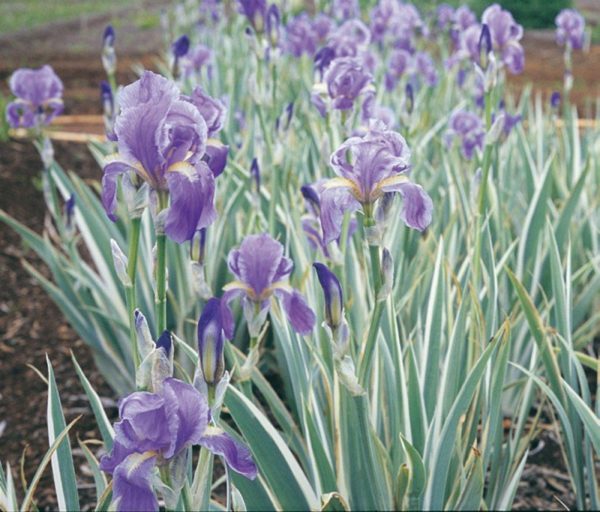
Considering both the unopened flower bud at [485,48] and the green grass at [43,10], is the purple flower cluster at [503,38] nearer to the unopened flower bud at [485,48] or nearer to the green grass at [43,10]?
the unopened flower bud at [485,48]

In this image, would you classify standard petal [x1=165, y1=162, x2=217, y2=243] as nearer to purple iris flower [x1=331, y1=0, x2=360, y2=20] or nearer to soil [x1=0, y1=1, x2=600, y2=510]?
soil [x1=0, y1=1, x2=600, y2=510]

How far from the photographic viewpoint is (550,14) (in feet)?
34.1

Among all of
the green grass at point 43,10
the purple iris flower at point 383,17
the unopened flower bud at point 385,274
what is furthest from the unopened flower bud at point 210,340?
the green grass at point 43,10

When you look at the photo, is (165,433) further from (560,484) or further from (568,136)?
(568,136)

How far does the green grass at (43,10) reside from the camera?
35.9 feet

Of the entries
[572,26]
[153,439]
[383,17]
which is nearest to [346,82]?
[153,439]

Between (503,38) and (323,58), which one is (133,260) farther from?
(503,38)

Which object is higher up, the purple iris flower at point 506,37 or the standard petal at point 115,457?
the purple iris flower at point 506,37

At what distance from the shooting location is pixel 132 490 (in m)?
0.82

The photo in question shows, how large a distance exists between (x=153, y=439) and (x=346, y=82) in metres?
1.14

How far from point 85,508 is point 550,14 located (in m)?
9.94

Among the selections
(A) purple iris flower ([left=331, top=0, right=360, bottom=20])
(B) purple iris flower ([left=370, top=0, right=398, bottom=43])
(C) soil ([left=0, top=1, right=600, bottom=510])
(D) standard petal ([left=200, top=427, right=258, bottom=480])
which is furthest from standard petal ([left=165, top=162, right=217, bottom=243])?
(A) purple iris flower ([left=331, top=0, right=360, bottom=20])

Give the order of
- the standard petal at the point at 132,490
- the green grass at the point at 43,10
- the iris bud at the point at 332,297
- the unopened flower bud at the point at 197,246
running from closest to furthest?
the standard petal at the point at 132,490
the iris bud at the point at 332,297
the unopened flower bud at the point at 197,246
the green grass at the point at 43,10

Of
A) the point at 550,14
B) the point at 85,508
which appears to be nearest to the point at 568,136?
the point at 85,508
